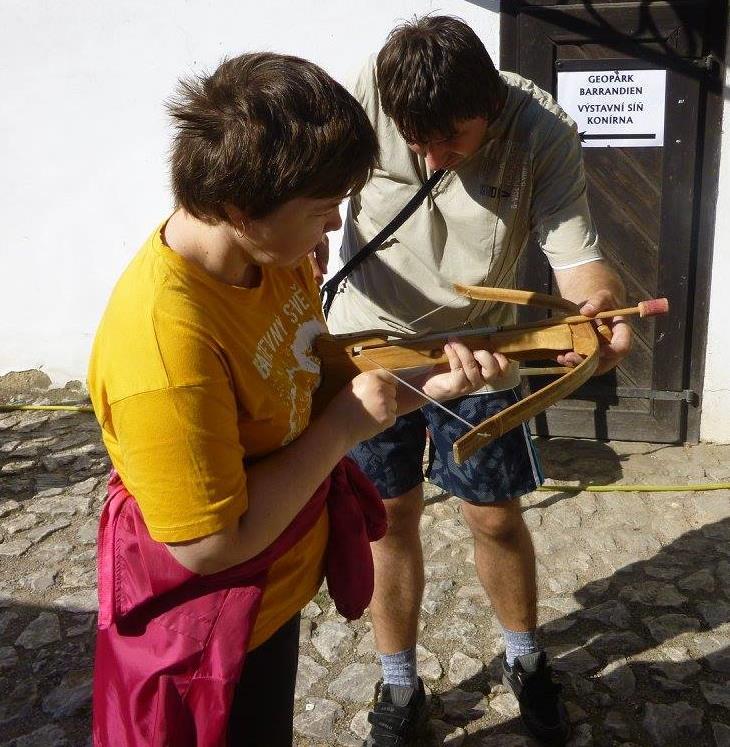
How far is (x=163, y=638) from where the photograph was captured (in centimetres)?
151

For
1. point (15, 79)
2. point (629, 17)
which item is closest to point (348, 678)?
point (629, 17)

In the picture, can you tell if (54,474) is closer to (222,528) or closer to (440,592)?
(440,592)

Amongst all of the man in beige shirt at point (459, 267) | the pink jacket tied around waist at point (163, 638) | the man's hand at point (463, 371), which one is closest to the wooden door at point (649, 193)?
the man in beige shirt at point (459, 267)

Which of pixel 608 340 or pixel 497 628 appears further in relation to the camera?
pixel 497 628

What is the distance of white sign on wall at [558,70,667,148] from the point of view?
Result: 472 cm

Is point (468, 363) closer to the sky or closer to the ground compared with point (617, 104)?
closer to the ground

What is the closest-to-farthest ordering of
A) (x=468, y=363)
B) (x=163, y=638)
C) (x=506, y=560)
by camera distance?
(x=163, y=638)
(x=468, y=363)
(x=506, y=560)

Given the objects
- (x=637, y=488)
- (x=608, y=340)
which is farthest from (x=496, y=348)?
(x=637, y=488)

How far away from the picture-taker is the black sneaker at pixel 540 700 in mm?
2797

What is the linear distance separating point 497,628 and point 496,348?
1.82 meters

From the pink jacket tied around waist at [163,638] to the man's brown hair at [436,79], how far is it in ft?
4.04

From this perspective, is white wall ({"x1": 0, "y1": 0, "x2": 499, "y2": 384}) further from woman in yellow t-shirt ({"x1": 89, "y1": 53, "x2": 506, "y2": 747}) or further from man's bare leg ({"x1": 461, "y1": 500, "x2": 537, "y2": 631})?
woman in yellow t-shirt ({"x1": 89, "y1": 53, "x2": 506, "y2": 747})

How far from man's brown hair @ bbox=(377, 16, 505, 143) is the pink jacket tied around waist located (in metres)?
1.23

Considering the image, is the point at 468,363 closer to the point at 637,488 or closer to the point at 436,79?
the point at 436,79
